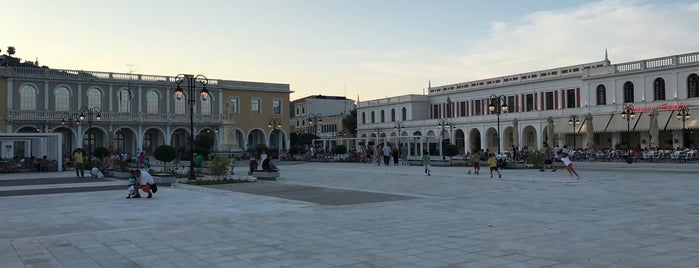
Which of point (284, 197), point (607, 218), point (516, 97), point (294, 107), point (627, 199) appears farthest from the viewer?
point (294, 107)

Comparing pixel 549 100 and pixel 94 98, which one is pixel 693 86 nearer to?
pixel 549 100

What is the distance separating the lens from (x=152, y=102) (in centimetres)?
6519

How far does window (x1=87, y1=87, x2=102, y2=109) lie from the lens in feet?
200

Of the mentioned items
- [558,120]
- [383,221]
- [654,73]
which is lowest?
[383,221]

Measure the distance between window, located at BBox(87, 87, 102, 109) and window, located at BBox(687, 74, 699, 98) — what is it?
54.3 meters

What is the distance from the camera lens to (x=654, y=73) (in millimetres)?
51062

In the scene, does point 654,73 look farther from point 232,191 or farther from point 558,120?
point 232,191

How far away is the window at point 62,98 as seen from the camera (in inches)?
2331

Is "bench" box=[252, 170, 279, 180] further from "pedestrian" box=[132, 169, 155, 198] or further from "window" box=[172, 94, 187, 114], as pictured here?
"window" box=[172, 94, 187, 114]

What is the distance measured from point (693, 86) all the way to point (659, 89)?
9.61ft

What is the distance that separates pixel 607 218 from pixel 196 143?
44115 millimetres

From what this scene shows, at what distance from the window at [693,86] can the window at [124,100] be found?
52.3 m

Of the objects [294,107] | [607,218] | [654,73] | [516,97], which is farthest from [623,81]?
[294,107]

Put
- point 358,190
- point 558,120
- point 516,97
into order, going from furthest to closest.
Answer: point 516,97, point 558,120, point 358,190
